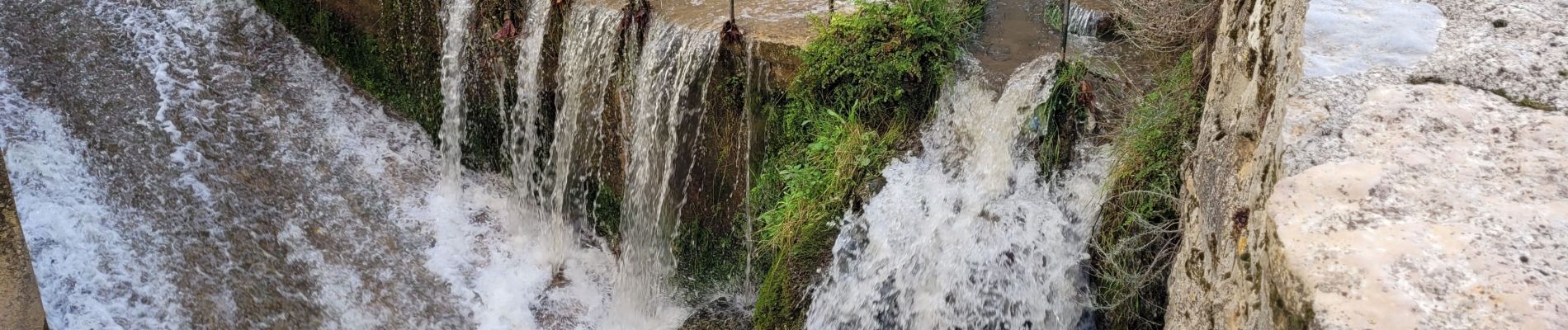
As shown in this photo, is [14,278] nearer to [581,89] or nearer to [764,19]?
[581,89]

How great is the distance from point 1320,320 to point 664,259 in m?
4.54

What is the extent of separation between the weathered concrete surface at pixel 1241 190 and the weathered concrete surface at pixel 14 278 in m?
4.60

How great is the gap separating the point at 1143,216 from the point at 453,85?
4655mm

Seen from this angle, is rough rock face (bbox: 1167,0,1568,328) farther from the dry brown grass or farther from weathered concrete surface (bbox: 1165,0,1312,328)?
the dry brown grass

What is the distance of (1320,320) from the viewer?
66.8 inches

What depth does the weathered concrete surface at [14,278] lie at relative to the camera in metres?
4.18

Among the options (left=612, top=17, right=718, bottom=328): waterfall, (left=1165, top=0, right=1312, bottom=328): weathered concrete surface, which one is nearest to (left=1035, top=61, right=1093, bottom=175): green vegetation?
(left=1165, top=0, right=1312, bottom=328): weathered concrete surface

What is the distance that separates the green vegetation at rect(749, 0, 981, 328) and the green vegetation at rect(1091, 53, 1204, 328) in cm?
107

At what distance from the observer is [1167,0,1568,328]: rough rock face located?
168cm

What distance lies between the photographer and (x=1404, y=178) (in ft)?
6.27

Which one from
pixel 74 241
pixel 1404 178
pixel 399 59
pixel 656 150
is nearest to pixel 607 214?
pixel 656 150

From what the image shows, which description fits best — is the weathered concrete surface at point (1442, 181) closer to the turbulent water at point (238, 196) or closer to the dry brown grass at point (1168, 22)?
the dry brown grass at point (1168, 22)

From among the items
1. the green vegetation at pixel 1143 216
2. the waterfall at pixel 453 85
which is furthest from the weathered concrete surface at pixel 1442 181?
the waterfall at pixel 453 85

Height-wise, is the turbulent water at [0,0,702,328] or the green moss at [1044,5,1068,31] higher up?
the green moss at [1044,5,1068,31]
